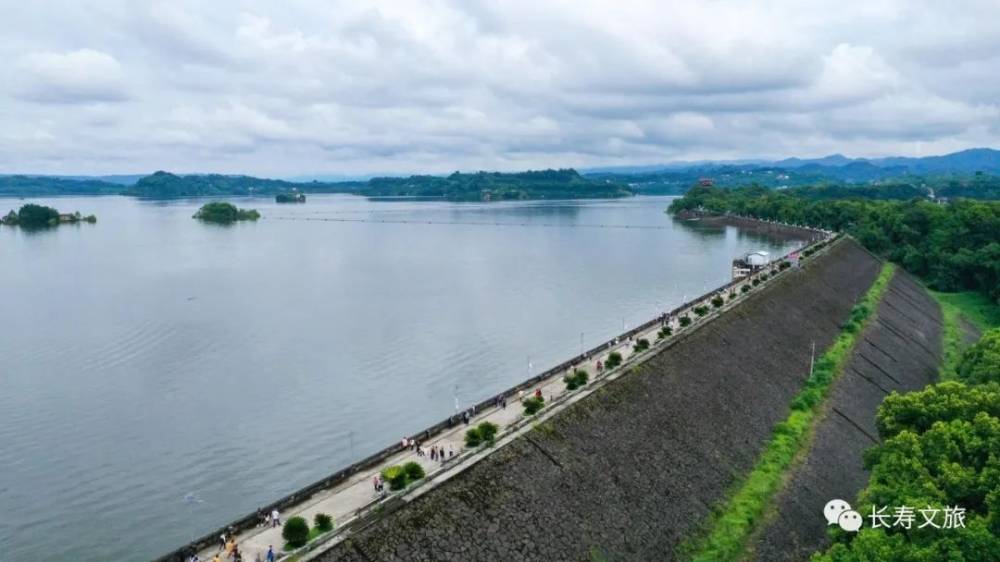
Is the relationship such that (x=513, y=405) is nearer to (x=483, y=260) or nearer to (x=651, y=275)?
(x=651, y=275)

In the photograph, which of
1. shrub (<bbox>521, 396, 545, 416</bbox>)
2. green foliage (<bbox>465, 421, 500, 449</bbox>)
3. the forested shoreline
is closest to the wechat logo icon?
the forested shoreline

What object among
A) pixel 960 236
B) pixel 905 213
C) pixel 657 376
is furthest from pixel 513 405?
pixel 905 213

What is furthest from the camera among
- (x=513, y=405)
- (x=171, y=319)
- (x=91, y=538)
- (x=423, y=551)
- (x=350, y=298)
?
(x=350, y=298)

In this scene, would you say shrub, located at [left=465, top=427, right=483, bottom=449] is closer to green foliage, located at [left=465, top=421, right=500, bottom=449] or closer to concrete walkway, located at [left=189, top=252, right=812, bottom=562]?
green foliage, located at [left=465, top=421, right=500, bottom=449]

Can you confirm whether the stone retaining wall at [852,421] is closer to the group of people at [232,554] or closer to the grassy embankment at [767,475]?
the grassy embankment at [767,475]

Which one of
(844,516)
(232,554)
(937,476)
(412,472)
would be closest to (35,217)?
(412,472)

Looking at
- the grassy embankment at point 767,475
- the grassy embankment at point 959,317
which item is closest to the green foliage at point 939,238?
the grassy embankment at point 959,317
